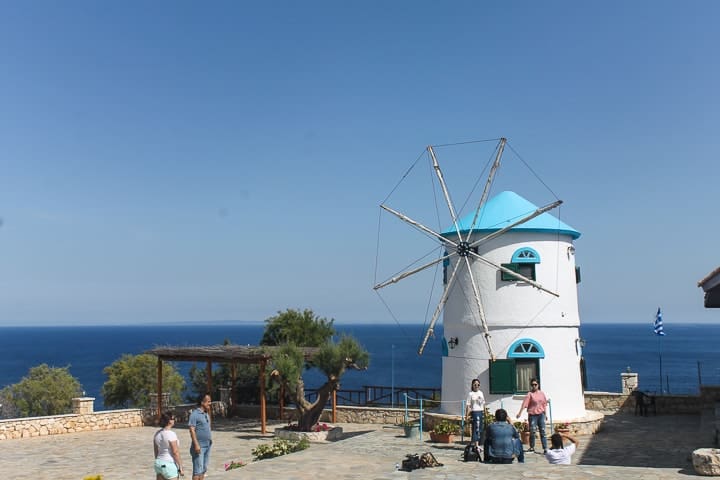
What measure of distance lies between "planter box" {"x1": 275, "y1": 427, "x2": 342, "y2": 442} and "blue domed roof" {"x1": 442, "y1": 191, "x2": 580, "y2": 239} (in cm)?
701

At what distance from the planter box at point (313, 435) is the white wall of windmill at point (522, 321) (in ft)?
11.2

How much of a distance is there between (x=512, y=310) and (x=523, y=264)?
139 centimetres

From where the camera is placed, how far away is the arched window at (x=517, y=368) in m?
19.3

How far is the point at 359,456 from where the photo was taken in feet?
47.9

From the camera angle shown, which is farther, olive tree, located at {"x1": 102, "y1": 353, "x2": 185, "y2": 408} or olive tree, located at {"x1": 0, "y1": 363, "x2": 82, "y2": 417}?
olive tree, located at {"x1": 102, "y1": 353, "x2": 185, "y2": 408}

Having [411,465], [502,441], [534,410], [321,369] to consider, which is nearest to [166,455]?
[411,465]

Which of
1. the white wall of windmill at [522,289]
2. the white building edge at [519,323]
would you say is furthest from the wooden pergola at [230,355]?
the white wall of windmill at [522,289]

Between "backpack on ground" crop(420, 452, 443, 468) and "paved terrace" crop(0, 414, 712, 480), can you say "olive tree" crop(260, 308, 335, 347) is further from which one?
"backpack on ground" crop(420, 452, 443, 468)

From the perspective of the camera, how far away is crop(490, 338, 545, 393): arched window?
760 inches

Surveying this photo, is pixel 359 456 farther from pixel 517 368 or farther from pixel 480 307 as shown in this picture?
pixel 517 368

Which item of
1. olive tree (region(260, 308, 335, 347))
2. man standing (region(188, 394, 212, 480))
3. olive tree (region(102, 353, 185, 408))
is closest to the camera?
man standing (region(188, 394, 212, 480))

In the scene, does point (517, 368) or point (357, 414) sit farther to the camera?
point (357, 414)

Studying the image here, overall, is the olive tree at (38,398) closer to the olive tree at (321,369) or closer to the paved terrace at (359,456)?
the paved terrace at (359,456)

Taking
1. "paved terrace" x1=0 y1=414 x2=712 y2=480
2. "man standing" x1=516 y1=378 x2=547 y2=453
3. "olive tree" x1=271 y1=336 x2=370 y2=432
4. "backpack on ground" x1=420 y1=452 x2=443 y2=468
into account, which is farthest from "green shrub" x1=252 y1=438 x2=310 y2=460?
"man standing" x1=516 y1=378 x2=547 y2=453
